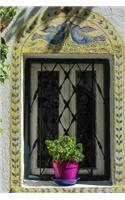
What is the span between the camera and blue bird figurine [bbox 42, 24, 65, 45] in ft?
22.4

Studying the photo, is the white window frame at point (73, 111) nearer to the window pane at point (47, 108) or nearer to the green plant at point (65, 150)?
the window pane at point (47, 108)

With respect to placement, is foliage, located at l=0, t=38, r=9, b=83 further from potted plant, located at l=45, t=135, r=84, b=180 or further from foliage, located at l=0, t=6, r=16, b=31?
potted plant, located at l=45, t=135, r=84, b=180

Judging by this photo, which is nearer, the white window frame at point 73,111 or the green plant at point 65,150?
the green plant at point 65,150

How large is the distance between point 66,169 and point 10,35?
5.92ft

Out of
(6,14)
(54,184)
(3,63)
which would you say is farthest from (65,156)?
(6,14)

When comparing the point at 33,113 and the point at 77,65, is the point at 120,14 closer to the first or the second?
the point at 77,65

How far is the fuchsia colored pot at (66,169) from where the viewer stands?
6.75 meters

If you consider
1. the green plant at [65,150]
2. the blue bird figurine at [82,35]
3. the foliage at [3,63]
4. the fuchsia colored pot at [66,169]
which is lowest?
the fuchsia colored pot at [66,169]

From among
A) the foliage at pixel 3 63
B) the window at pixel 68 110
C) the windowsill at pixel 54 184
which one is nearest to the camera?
the foliage at pixel 3 63

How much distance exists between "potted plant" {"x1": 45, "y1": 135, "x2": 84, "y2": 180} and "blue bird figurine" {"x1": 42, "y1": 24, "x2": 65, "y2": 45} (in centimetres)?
122

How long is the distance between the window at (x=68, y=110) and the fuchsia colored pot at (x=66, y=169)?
0.99ft

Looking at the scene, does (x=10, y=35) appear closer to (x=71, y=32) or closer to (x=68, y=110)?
(x=71, y=32)

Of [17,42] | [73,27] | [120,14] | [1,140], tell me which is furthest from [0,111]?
[120,14]

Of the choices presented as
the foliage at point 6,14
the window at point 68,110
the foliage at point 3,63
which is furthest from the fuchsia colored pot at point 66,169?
the foliage at point 6,14
